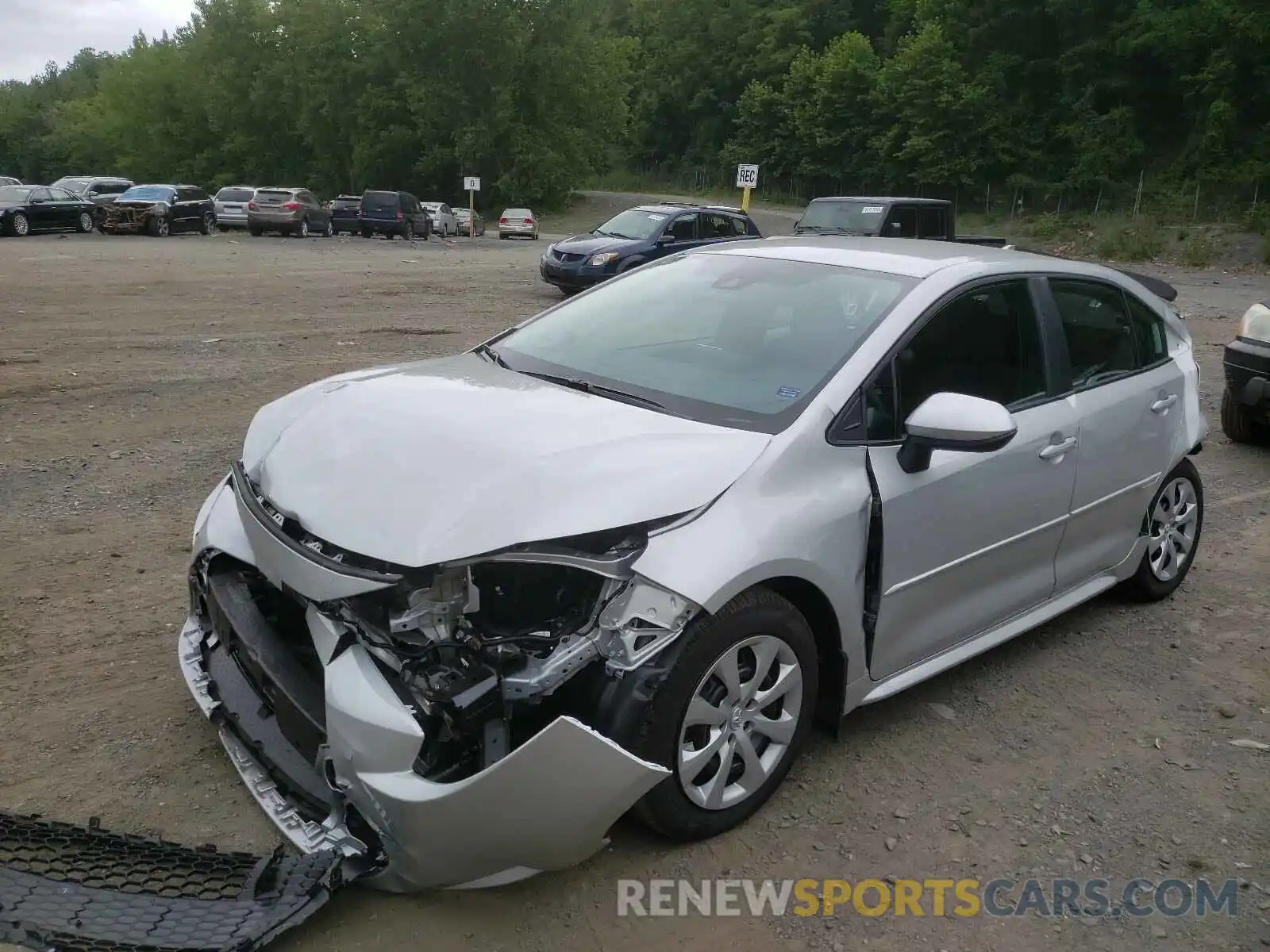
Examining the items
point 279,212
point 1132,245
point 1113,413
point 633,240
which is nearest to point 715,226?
point 633,240

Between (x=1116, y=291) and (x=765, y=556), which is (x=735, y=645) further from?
(x=1116, y=291)

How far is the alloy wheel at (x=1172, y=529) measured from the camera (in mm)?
4754

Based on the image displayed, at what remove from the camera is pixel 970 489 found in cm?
349

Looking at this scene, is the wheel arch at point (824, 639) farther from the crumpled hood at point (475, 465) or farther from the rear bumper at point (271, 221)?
the rear bumper at point (271, 221)

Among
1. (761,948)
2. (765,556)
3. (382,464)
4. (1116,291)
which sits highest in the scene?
(1116,291)

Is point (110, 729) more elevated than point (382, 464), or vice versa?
point (382, 464)

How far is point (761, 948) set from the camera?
8.63ft

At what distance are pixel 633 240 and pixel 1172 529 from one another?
42.2 ft

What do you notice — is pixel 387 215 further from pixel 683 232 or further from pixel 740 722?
pixel 740 722

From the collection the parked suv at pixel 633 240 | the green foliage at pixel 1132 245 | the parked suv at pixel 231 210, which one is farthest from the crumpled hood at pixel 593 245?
the green foliage at pixel 1132 245

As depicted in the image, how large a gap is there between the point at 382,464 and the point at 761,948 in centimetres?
162

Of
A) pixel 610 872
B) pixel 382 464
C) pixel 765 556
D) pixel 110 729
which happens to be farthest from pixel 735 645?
pixel 110 729

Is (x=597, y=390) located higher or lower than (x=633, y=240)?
lower

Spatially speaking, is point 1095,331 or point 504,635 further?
point 1095,331
